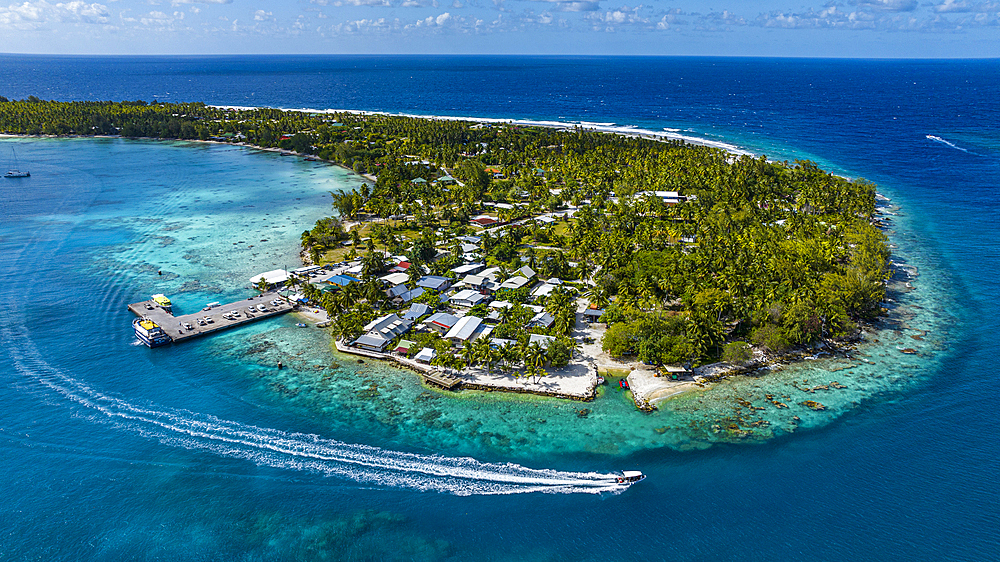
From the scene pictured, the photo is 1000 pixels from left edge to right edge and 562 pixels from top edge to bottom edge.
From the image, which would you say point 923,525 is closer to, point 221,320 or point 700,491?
point 700,491

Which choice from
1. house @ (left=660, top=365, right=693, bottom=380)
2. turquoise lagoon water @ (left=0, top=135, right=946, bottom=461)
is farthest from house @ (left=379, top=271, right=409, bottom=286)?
house @ (left=660, top=365, right=693, bottom=380)

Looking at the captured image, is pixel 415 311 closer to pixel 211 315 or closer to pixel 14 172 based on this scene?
pixel 211 315

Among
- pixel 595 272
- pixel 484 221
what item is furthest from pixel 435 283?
pixel 484 221

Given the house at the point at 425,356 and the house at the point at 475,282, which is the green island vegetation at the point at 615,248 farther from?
the house at the point at 425,356

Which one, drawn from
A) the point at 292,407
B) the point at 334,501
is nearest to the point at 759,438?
the point at 334,501

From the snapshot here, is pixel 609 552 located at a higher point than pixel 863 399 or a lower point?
lower

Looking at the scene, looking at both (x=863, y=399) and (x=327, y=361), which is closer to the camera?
(x=863, y=399)

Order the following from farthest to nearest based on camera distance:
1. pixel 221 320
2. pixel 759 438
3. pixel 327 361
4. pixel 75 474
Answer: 1. pixel 221 320
2. pixel 327 361
3. pixel 759 438
4. pixel 75 474

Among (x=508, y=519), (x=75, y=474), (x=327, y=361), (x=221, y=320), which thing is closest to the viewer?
(x=508, y=519)
